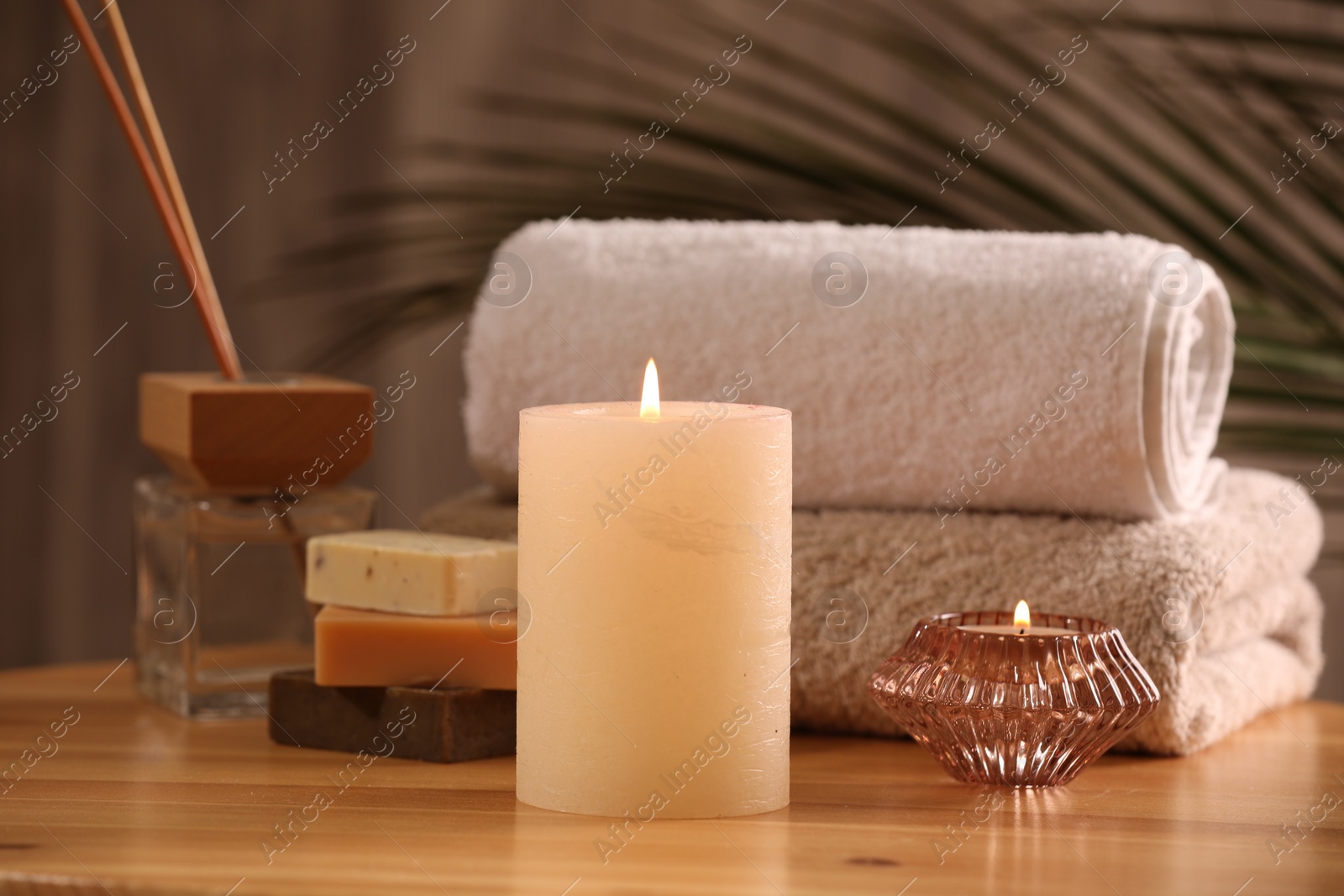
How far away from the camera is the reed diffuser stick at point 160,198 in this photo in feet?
2.13

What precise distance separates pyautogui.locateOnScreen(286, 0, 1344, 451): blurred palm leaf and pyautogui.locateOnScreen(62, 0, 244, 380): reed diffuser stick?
0.21 metres

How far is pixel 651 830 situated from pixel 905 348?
0.85ft

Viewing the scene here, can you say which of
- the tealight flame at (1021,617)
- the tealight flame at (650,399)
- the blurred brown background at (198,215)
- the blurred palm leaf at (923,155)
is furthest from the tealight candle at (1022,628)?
the blurred brown background at (198,215)

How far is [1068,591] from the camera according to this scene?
0.61 metres

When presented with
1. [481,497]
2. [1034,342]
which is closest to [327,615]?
[481,497]

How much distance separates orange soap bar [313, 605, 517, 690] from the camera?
586mm

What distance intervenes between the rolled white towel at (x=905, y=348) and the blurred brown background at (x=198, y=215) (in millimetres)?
481

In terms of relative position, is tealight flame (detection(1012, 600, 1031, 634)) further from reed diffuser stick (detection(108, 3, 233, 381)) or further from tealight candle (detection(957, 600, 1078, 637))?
reed diffuser stick (detection(108, 3, 233, 381))

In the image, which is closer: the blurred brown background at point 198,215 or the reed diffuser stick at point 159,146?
the reed diffuser stick at point 159,146

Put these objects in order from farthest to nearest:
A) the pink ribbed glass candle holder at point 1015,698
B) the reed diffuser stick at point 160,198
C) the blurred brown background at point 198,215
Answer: the blurred brown background at point 198,215, the reed diffuser stick at point 160,198, the pink ribbed glass candle holder at point 1015,698

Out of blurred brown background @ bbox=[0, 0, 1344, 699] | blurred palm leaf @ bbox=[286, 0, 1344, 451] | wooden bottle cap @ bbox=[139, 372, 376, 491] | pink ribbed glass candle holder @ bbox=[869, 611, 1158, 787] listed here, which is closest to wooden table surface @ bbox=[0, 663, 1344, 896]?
pink ribbed glass candle holder @ bbox=[869, 611, 1158, 787]

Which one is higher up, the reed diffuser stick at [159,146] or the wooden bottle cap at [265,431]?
the reed diffuser stick at [159,146]

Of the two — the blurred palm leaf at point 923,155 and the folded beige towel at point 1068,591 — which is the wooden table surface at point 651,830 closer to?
the folded beige towel at point 1068,591

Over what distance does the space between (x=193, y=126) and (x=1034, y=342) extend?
0.81 m
